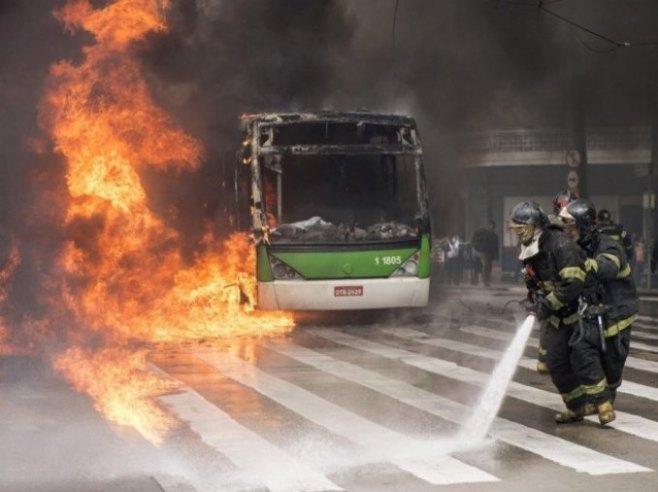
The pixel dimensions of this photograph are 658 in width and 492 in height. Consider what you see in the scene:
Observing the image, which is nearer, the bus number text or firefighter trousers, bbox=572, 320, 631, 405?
firefighter trousers, bbox=572, 320, 631, 405

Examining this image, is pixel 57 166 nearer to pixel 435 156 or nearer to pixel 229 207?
pixel 229 207

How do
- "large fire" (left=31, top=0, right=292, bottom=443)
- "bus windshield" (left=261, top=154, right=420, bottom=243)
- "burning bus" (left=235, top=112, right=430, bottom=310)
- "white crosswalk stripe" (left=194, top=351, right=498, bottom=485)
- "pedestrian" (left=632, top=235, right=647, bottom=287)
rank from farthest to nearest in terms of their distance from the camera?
"pedestrian" (left=632, top=235, right=647, bottom=287), "bus windshield" (left=261, top=154, right=420, bottom=243), "burning bus" (left=235, top=112, right=430, bottom=310), "large fire" (left=31, top=0, right=292, bottom=443), "white crosswalk stripe" (left=194, top=351, right=498, bottom=485)

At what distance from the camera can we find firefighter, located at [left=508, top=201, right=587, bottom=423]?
837 cm


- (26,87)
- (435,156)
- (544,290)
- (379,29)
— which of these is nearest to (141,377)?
(544,290)

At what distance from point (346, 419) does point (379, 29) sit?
15974 millimetres

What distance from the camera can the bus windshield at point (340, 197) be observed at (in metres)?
15.7

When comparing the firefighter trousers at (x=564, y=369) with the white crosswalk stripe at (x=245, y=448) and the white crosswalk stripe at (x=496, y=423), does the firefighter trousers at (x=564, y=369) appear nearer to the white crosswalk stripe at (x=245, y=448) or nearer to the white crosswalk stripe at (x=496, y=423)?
the white crosswalk stripe at (x=496, y=423)

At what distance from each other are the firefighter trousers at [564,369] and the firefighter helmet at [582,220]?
2.36ft

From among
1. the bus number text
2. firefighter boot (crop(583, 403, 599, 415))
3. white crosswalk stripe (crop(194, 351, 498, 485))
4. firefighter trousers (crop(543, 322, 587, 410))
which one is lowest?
white crosswalk stripe (crop(194, 351, 498, 485))

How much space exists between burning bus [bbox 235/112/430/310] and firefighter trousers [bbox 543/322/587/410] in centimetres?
706

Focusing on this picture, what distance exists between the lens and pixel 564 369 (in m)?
8.62

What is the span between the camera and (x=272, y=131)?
625 inches

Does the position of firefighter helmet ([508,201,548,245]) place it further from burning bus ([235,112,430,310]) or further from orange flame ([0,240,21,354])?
orange flame ([0,240,21,354])

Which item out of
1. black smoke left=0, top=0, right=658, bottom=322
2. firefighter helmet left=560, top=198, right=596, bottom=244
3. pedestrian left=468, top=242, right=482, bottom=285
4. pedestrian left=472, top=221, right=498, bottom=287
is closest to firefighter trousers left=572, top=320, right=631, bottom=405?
firefighter helmet left=560, top=198, right=596, bottom=244
